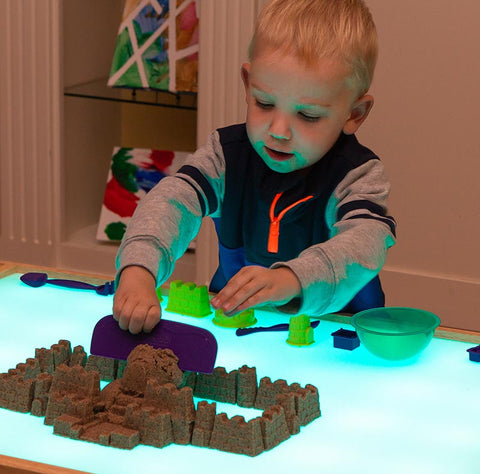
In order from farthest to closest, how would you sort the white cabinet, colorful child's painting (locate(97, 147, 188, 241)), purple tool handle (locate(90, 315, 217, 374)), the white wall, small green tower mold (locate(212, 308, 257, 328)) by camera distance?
colorful child's painting (locate(97, 147, 188, 241)), the white cabinet, the white wall, small green tower mold (locate(212, 308, 257, 328)), purple tool handle (locate(90, 315, 217, 374))

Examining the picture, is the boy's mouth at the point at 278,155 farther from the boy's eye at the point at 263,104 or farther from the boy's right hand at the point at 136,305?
the boy's right hand at the point at 136,305

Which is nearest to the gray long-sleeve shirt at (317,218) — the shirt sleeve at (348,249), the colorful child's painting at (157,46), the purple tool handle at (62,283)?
the shirt sleeve at (348,249)

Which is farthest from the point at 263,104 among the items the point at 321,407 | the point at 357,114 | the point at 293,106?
the point at 321,407

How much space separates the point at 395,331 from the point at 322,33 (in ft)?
1.16

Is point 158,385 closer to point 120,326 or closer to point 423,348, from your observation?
point 120,326

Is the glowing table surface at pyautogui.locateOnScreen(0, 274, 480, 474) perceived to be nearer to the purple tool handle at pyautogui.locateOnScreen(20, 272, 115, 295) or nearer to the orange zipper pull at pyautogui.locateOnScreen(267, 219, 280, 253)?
the purple tool handle at pyautogui.locateOnScreen(20, 272, 115, 295)

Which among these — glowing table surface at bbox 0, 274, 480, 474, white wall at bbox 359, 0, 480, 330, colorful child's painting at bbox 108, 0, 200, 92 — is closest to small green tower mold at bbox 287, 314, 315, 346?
glowing table surface at bbox 0, 274, 480, 474

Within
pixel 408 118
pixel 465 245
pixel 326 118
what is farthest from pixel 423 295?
pixel 326 118

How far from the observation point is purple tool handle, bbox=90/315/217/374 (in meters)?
0.89

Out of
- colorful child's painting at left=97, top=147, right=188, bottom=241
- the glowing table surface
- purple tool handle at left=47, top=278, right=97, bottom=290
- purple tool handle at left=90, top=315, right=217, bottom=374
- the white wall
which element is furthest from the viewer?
colorful child's painting at left=97, top=147, right=188, bottom=241

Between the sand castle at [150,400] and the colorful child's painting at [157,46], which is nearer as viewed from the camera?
the sand castle at [150,400]

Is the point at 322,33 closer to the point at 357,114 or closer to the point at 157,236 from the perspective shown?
the point at 357,114

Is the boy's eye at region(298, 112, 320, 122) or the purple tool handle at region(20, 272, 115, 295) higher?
the boy's eye at region(298, 112, 320, 122)

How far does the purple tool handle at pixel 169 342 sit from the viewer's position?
89cm
